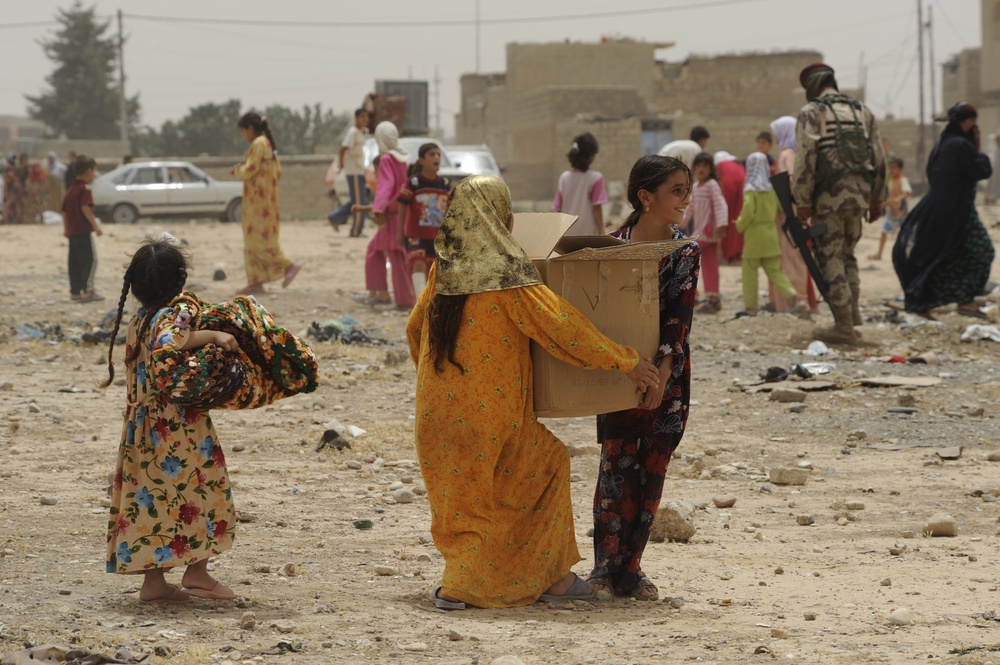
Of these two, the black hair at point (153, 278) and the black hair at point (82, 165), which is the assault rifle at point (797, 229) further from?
the black hair at point (82, 165)

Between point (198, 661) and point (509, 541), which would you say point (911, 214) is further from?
point (198, 661)

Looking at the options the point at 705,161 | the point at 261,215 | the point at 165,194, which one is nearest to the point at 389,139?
the point at 261,215

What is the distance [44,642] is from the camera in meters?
3.46

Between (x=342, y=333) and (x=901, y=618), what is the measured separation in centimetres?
691

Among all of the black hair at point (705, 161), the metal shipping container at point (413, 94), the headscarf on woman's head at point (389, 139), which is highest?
the metal shipping container at point (413, 94)

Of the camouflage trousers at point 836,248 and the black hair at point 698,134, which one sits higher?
the black hair at point 698,134

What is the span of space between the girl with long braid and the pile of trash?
613 centimetres

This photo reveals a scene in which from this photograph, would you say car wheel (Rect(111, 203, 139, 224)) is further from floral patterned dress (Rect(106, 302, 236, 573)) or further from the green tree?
the green tree

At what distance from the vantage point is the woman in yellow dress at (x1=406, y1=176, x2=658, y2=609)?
3.77 meters

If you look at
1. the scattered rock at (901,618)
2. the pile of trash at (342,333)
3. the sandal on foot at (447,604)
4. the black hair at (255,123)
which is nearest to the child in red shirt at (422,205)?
the pile of trash at (342,333)

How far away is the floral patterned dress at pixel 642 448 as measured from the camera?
397 centimetres

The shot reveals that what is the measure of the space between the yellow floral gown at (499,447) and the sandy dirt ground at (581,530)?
14 cm

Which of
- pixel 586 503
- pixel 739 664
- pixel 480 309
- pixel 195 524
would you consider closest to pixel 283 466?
pixel 586 503

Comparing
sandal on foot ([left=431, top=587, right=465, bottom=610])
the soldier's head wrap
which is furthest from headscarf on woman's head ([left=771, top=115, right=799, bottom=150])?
sandal on foot ([left=431, top=587, right=465, bottom=610])
